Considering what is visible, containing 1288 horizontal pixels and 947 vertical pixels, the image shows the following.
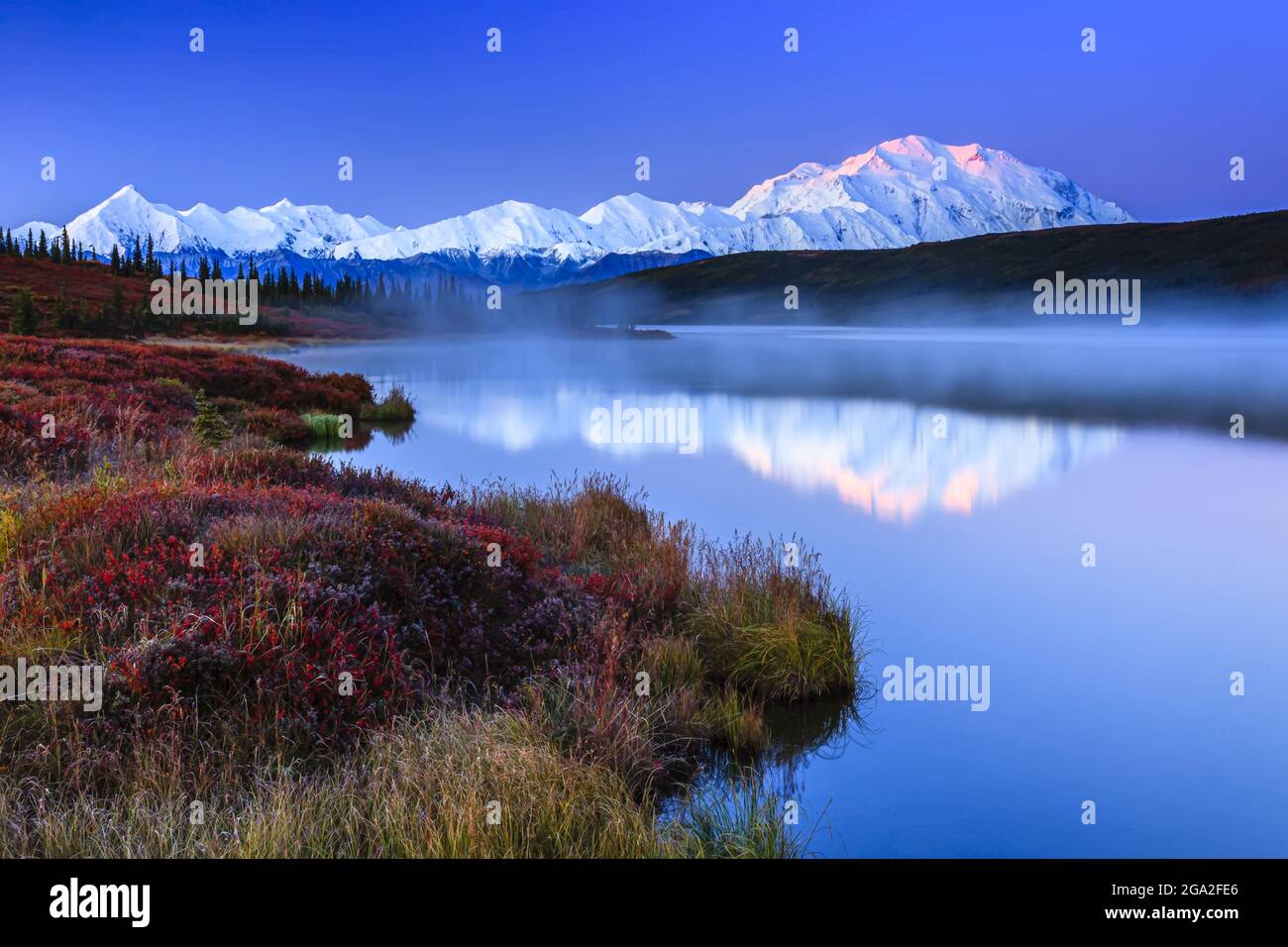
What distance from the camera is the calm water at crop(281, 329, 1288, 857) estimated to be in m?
8.09

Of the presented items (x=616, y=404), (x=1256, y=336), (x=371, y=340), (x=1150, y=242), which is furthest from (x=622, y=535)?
(x=1150, y=242)

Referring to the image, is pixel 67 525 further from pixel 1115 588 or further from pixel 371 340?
pixel 371 340

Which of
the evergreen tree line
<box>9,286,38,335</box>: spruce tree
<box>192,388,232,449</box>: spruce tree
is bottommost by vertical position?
<box>192,388,232,449</box>: spruce tree

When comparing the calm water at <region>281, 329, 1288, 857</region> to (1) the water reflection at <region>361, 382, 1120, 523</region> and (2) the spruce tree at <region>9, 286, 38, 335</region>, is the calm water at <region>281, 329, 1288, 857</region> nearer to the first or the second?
(1) the water reflection at <region>361, 382, 1120, 523</region>

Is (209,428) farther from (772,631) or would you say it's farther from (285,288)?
(285,288)

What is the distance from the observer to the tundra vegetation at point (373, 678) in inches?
234

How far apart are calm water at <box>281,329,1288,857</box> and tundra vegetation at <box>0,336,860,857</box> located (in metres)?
1.17

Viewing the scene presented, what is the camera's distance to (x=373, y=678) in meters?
7.65

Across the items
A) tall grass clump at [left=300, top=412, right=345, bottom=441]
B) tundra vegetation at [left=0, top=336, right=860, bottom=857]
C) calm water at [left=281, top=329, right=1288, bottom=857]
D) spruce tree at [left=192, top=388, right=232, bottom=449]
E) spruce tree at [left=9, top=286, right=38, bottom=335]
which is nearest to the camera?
tundra vegetation at [left=0, top=336, right=860, bottom=857]

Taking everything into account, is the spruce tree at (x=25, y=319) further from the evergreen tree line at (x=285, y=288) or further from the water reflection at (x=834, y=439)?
the evergreen tree line at (x=285, y=288)

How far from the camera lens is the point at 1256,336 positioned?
389ft

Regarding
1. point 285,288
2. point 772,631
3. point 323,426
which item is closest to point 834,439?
point 323,426

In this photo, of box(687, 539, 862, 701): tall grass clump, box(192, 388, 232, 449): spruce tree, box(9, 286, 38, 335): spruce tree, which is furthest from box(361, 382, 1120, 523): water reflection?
box(9, 286, 38, 335): spruce tree

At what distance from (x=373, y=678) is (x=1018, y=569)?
1224 centimetres
